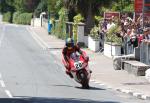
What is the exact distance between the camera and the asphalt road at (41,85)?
18.3m

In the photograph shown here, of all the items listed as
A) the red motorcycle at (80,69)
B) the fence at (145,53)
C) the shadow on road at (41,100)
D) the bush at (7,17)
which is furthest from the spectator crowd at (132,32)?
the bush at (7,17)

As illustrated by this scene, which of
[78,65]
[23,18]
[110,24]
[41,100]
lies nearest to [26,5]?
[23,18]

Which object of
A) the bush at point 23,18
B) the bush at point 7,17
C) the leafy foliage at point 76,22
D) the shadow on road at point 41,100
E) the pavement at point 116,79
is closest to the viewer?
the shadow on road at point 41,100

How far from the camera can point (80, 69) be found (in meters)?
21.8

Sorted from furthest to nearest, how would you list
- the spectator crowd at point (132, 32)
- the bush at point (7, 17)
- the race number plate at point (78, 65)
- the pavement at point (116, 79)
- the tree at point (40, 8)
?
1. the bush at point (7, 17)
2. the tree at point (40, 8)
3. the spectator crowd at point (132, 32)
4. the race number plate at point (78, 65)
5. the pavement at point (116, 79)

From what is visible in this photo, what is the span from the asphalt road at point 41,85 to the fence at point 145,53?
148 inches

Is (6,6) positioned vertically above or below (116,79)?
below

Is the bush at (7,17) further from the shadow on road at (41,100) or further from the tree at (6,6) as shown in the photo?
the shadow on road at (41,100)

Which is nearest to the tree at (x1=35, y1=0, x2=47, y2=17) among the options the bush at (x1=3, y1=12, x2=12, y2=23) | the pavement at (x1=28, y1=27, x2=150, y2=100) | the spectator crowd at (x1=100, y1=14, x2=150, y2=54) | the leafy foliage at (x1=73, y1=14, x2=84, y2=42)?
the bush at (x1=3, y1=12, x2=12, y2=23)

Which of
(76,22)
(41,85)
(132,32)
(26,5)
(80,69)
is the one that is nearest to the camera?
(80,69)

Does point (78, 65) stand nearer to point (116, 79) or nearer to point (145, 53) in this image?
point (116, 79)

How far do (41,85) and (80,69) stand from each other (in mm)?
1715

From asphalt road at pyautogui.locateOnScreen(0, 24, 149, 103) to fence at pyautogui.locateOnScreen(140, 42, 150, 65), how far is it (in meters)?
3.75

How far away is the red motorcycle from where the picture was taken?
21.6 m
